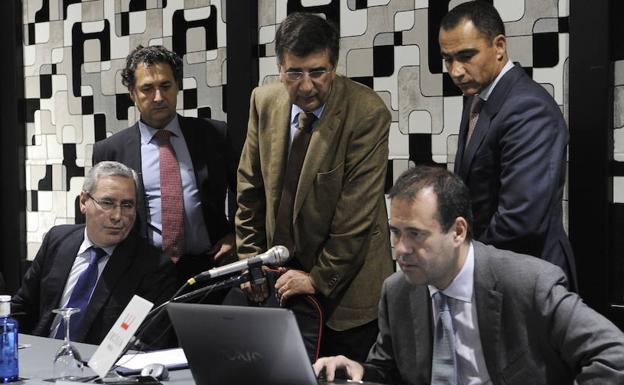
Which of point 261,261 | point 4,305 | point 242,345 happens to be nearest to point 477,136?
point 261,261

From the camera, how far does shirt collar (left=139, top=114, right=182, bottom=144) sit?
3596 mm

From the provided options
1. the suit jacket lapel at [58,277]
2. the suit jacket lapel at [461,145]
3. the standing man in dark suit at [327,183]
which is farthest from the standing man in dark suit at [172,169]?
the suit jacket lapel at [461,145]

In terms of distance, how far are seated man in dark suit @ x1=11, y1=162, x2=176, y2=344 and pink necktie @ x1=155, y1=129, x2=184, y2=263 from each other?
0.19 m

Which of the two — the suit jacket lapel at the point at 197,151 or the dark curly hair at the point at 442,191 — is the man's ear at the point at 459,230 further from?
the suit jacket lapel at the point at 197,151

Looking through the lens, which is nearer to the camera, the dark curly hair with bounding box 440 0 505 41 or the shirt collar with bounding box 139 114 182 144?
the dark curly hair with bounding box 440 0 505 41

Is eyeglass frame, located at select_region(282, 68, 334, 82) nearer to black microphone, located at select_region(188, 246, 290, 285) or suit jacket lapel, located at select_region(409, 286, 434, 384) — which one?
suit jacket lapel, located at select_region(409, 286, 434, 384)

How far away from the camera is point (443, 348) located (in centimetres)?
232

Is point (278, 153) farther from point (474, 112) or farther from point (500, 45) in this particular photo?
point (500, 45)

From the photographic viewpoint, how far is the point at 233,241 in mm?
3602

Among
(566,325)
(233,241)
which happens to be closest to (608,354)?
(566,325)

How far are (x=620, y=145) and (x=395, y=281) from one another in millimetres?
1122

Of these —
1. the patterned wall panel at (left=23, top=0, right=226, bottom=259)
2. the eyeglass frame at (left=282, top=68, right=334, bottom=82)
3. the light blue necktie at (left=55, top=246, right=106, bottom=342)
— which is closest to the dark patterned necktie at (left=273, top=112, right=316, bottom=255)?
the eyeglass frame at (left=282, top=68, right=334, bottom=82)

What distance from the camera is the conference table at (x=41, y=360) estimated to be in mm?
2383

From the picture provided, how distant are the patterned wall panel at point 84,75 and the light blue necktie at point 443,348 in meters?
2.17
